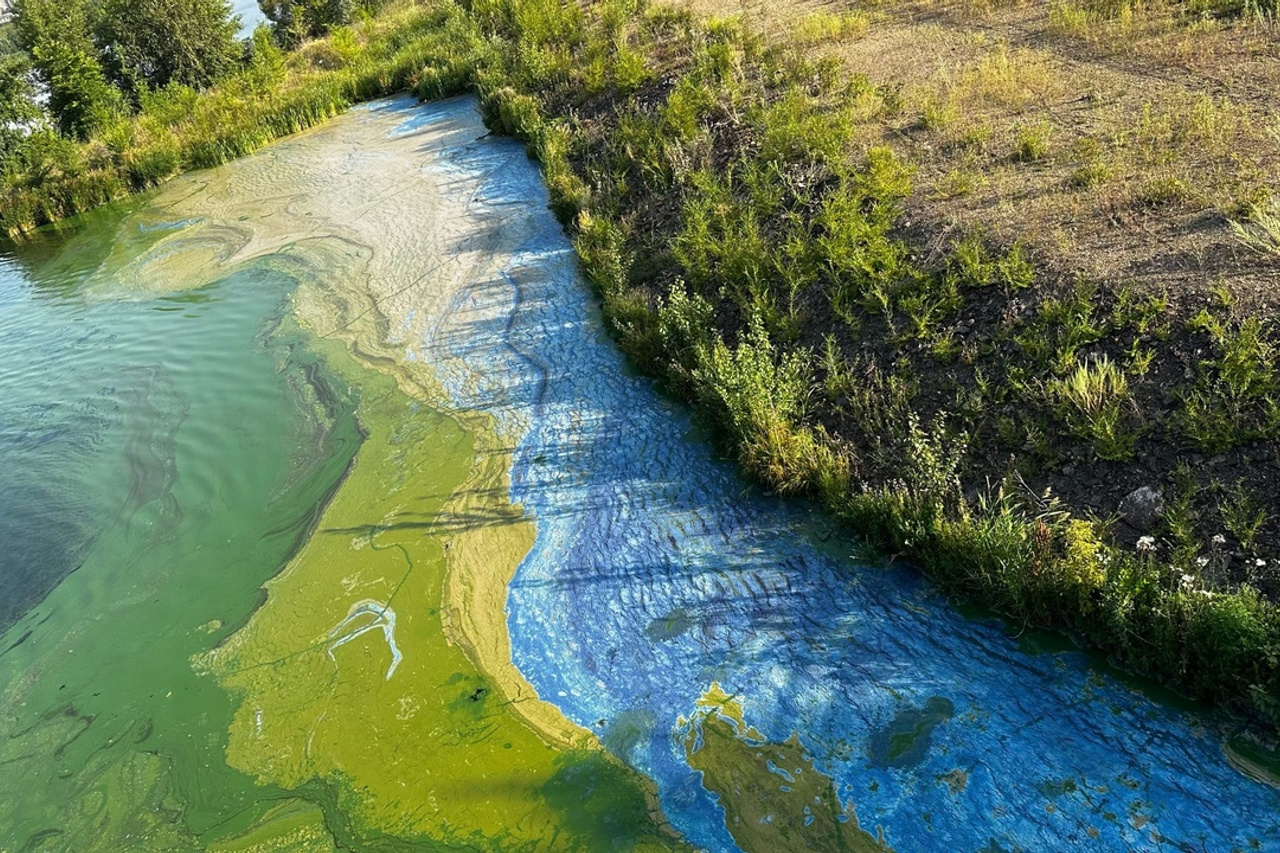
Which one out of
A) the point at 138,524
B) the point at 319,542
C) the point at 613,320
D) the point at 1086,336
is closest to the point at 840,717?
the point at 1086,336

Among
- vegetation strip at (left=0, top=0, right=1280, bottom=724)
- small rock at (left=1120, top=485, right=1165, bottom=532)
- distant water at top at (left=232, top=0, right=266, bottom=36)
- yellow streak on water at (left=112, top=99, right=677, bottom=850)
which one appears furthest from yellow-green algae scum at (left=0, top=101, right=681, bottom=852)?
distant water at top at (left=232, top=0, right=266, bottom=36)

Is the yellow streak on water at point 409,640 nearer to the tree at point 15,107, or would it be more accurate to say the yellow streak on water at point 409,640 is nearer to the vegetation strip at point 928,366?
the vegetation strip at point 928,366

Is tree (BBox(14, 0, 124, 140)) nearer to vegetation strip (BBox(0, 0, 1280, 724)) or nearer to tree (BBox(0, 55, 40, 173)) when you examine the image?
tree (BBox(0, 55, 40, 173))

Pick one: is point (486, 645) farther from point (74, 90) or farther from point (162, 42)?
point (162, 42)

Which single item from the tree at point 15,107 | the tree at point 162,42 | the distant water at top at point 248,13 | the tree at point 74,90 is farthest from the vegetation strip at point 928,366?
the distant water at top at point 248,13

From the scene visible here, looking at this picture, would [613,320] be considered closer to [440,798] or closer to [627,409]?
[627,409]

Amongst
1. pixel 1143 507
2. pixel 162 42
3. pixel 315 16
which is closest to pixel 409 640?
pixel 1143 507
